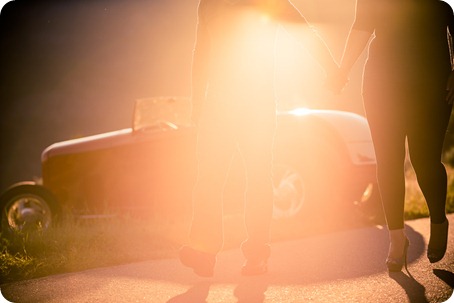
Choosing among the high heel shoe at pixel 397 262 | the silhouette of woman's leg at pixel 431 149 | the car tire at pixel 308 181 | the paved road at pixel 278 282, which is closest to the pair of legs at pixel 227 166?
the paved road at pixel 278 282

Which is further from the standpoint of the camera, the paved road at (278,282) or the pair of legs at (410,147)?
the pair of legs at (410,147)

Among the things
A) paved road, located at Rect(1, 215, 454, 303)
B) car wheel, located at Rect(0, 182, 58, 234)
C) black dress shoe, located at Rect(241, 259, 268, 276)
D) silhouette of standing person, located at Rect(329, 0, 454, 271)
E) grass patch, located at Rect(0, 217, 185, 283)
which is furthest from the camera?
car wheel, located at Rect(0, 182, 58, 234)

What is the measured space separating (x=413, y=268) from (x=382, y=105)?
925mm

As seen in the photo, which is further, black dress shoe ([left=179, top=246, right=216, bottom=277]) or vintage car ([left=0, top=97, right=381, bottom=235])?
vintage car ([left=0, top=97, right=381, bottom=235])

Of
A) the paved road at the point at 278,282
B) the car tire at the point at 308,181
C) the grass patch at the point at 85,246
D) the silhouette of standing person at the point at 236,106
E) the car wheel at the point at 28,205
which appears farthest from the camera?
the car wheel at the point at 28,205

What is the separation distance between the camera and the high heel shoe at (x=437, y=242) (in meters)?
3.03

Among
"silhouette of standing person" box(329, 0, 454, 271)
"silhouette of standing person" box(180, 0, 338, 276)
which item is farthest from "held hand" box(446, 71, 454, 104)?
"silhouette of standing person" box(180, 0, 338, 276)

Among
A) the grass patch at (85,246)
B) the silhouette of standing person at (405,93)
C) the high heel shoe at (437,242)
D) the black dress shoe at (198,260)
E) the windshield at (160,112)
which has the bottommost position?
the grass patch at (85,246)

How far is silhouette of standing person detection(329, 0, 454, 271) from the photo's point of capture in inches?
115

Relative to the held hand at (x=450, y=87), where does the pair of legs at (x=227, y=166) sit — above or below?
below

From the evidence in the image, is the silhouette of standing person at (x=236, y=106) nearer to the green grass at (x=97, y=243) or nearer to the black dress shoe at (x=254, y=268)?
the black dress shoe at (x=254, y=268)

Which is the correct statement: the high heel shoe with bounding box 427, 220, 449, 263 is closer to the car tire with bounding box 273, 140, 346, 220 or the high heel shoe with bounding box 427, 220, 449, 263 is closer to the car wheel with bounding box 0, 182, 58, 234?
the car tire with bounding box 273, 140, 346, 220

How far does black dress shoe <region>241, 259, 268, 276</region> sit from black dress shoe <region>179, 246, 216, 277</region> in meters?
0.21

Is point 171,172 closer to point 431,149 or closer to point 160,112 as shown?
point 160,112
